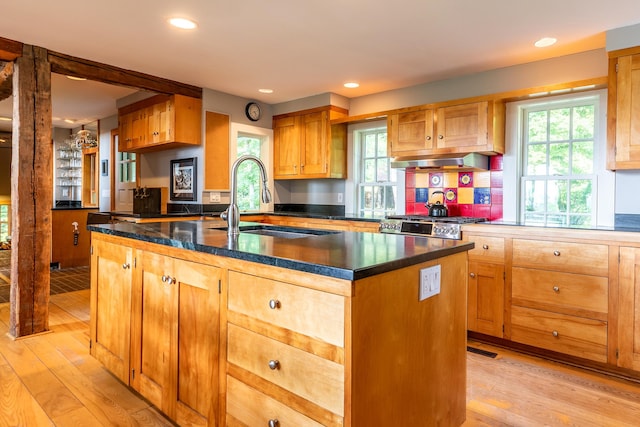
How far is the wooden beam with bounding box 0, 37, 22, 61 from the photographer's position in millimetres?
3057

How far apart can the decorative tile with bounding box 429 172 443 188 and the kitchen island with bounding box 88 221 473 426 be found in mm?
2465

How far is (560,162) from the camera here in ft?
11.3

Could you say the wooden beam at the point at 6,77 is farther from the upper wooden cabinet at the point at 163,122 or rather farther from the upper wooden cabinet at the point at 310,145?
the upper wooden cabinet at the point at 310,145

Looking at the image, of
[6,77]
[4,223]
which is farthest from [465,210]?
[4,223]

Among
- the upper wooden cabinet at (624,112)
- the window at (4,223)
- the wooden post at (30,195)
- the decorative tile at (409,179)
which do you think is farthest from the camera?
the window at (4,223)

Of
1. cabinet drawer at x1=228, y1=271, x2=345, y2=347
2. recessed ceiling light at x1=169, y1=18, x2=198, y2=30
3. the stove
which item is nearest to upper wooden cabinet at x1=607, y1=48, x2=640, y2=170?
the stove

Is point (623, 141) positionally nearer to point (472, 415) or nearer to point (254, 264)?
point (472, 415)

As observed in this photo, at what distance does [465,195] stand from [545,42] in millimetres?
1471

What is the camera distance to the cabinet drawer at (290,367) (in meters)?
1.17

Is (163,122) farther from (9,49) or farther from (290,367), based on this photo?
(290,367)

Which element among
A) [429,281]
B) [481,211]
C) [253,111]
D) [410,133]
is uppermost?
[253,111]

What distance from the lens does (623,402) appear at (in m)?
2.19

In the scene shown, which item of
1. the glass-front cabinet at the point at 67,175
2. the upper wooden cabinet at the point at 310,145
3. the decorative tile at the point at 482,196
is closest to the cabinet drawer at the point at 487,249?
the decorative tile at the point at 482,196

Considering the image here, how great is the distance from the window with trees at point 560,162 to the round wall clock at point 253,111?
3090mm
